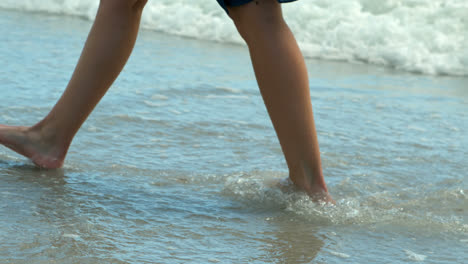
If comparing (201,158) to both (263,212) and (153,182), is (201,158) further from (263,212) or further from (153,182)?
(263,212)

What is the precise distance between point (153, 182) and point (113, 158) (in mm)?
308

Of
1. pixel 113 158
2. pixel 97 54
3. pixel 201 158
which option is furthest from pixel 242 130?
pixel 97 54

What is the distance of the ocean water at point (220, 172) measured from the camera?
191 cm

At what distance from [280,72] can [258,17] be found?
6.8 inches

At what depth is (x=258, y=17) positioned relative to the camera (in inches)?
82.2

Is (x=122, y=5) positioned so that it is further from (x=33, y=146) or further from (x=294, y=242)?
(x=294, y=242)

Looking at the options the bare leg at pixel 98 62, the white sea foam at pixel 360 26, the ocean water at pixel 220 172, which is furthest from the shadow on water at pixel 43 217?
the white sea foam at pixel 360 26

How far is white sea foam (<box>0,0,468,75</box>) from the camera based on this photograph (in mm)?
6312

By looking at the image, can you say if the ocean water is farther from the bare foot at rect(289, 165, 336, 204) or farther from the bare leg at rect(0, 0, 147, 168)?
the bare leg at rect(0, 0, 147, 168)

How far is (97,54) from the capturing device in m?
2.36

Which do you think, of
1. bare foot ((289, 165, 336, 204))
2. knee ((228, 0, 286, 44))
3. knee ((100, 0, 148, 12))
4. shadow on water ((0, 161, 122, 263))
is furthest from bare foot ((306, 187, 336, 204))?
knee ((100, 0, 148, 12))

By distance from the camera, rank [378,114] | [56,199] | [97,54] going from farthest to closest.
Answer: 1. [378,114]
2. [97,54]
3. [56,199]

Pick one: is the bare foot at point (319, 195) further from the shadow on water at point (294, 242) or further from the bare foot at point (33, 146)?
the bare foot at point (33, 146)

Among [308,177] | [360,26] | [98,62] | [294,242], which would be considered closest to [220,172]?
[308,177]
